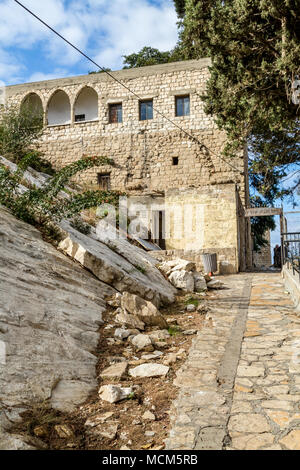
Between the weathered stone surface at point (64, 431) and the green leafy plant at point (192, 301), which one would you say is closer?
the weathered stone surface at point (64, 431)

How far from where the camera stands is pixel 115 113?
1880 cm

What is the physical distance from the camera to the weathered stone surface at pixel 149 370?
140 inches

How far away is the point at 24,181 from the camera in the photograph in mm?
8023

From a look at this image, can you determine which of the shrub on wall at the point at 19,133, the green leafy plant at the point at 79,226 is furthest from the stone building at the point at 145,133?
the green leafy plant at the point at 79,226

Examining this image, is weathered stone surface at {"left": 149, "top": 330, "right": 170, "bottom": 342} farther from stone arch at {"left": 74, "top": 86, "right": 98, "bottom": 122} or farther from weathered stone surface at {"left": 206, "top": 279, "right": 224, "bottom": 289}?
stone arch at {"left": 74, "top": 86, "right": 98, "bottom": 122}

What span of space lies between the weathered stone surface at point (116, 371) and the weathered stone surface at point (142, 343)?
0.49 m

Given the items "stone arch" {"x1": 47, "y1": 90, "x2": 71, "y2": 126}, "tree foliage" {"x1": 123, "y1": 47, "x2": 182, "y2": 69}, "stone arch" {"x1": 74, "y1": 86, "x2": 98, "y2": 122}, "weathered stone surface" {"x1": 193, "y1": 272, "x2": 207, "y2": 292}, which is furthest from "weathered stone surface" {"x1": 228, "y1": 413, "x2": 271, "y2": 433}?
"tree foliage" {"x1": 123, "y1": 47, "x2": 182, "y2": 69}

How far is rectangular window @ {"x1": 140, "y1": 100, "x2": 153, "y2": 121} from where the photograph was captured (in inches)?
715

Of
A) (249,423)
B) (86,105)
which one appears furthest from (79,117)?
(249,423)

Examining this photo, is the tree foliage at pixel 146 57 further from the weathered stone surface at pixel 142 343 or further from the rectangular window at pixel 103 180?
the weathered stone surface at pixel 142 343

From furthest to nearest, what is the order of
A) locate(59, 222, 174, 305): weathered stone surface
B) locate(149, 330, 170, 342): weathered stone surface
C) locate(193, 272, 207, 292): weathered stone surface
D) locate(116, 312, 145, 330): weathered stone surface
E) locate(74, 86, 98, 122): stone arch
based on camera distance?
locate(74, 86, 98, 122): stone arch, locate(193, 272, 207, 292): weathered stone surface, locate(59, 222, 174, 305): weathered stone surface, locate(116, 312, 145, 330): weathered stone surface, locate(149, 330, 170, 342): weathered stone surface

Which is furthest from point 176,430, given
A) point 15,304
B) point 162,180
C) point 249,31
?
point 162,180

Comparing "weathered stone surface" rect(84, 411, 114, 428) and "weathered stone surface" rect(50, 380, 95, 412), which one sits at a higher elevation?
"weathered stone surface" rect(50, 380, 95, 412)

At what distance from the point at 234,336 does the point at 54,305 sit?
241cm
